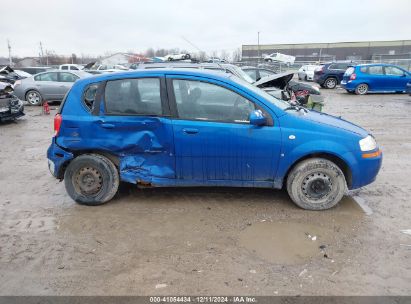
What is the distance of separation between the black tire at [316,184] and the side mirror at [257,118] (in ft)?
2.37

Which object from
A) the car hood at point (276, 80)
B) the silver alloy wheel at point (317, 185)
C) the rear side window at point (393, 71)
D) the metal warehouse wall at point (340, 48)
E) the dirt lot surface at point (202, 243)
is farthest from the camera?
the metal warehouse wall at point (340, 48)

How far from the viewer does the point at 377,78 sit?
18.0 metres

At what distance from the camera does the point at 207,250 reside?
358 cm

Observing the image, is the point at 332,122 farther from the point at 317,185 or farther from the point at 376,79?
the point at 376,79

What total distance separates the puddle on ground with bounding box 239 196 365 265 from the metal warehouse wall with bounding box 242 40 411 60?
6024cm

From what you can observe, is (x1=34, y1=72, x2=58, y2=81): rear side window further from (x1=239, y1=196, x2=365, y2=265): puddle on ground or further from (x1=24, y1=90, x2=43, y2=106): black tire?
(x1=239, y1=196, x2=365, y2=265): puddle on ground

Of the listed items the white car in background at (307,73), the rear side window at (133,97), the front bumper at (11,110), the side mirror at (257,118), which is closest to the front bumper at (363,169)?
the side mirror at (257,118)

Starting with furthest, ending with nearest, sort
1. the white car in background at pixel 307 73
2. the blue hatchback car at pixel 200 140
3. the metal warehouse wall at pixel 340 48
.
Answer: the metal warehouse wall at pixel 340 48
the white car in background at pixel 307 73
the blue hatchback car at pixel 200 140

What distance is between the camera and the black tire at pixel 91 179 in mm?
4582

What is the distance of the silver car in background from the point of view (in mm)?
14648

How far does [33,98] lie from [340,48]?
63.3m

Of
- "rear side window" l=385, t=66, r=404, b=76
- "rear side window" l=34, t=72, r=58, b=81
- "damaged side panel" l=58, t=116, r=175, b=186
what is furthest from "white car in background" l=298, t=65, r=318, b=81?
"damaged side panel" l=58, t=116, r=175, b=186

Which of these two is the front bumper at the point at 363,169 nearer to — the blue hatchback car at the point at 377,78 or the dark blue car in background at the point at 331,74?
the blue hatchback car at the point at 377,78

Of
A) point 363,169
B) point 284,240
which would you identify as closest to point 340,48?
point 363,169
